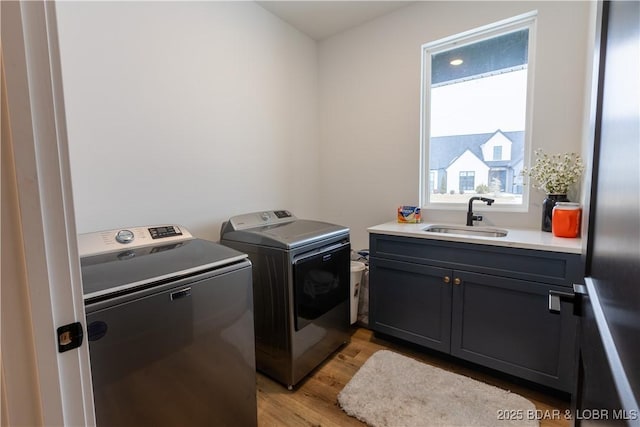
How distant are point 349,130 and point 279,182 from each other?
2.83 ft

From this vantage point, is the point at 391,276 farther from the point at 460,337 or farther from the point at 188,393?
the point at 188,393

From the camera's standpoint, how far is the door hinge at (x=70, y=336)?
55 cm

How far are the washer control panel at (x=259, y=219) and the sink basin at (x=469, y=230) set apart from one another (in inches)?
43.4

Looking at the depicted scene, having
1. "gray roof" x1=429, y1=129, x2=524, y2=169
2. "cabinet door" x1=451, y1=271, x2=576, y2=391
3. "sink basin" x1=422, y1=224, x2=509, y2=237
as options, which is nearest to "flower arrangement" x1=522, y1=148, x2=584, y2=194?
"gray roof" x1=429, y1=129, x2=524, y2=169

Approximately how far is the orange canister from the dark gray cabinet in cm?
26

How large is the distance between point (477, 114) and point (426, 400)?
6.80 feet

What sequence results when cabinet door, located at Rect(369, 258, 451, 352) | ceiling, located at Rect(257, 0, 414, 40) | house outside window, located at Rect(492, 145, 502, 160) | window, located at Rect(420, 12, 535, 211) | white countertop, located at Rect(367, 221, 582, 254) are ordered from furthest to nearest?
1. ceiling, located at Rect(257, 0, 414, 40)
2. house outside window, located at Rect(492, 145, 502, 160)
3. window, located at Rect(420, 12, 535, 211)
4. cabinet door, located at Rect(369, 258, 451, 352)
5. white countertop, located at Rect(367, 221, 582, 254)

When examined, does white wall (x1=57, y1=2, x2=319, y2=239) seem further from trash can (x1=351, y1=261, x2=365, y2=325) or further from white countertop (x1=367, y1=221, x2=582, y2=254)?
white countertop (x1=367, y1=221, x2=582, y2=254)

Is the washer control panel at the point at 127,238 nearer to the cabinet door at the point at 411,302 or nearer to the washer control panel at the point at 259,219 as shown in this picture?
the washer control panel at the point at 259,219

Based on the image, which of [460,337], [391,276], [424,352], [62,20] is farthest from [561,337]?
[62,20]

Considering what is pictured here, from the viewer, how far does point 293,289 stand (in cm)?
173

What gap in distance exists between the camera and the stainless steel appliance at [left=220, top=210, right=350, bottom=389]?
1749 millimetres

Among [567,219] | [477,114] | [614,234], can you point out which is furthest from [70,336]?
[477,114]

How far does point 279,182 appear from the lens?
2627 mm
